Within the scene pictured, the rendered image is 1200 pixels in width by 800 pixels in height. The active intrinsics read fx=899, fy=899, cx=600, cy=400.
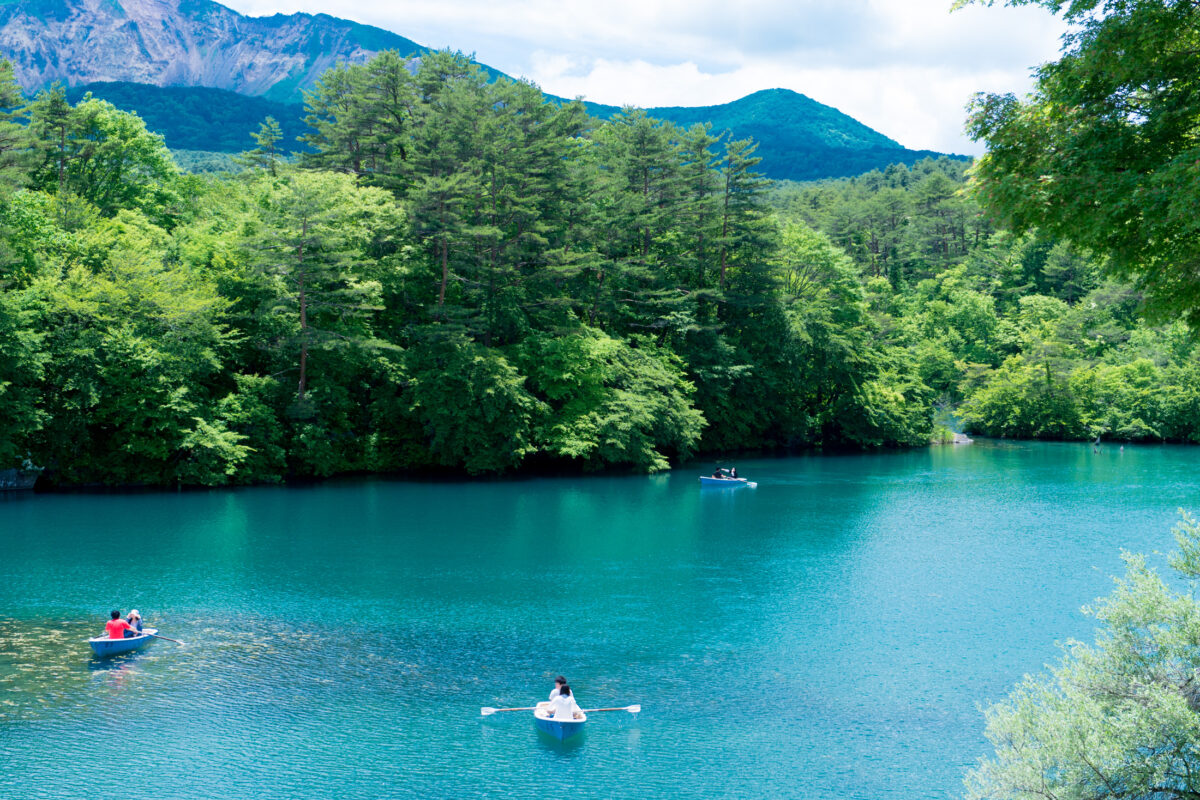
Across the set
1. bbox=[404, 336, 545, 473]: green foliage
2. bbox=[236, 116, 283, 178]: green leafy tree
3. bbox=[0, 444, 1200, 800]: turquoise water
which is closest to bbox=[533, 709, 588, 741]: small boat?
bbox=[0, 444, 1200, 800]: turquoise water

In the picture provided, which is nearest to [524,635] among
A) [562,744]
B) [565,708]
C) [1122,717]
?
[565,708]

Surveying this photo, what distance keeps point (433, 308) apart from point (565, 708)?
2931 cm

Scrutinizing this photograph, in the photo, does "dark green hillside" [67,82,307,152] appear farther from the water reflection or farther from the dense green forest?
the water reflection

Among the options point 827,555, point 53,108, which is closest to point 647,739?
point 827,555

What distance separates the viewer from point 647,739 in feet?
47.1

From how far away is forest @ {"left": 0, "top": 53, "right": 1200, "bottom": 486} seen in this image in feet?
116

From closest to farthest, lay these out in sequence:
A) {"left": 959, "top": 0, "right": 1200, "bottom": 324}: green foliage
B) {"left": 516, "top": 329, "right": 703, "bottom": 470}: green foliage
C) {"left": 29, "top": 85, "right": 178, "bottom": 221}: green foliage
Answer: {"left": 959, "top": 0, "right": 1200, "bottom": 324}: green foliage
{"left": 516, "top": 329, "right": 703, "bottom": 470}: green foliage
{"left": 29, "top": 85, "right": 178, "bottom": 221}: green foliage

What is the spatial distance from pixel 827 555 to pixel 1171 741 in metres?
18.2

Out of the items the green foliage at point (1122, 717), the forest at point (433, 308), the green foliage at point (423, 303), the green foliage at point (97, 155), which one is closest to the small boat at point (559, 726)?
the green foliage at point (1122, 717)

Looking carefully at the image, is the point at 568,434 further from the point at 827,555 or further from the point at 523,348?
the point at 827,555

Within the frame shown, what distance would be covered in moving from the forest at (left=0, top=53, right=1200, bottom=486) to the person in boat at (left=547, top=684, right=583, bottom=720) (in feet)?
65.6

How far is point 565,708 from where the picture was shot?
1450 centimetres

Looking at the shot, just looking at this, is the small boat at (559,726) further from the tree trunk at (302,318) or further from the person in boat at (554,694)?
the tree trunk at (302,318)

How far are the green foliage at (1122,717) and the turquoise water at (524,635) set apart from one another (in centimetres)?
336
